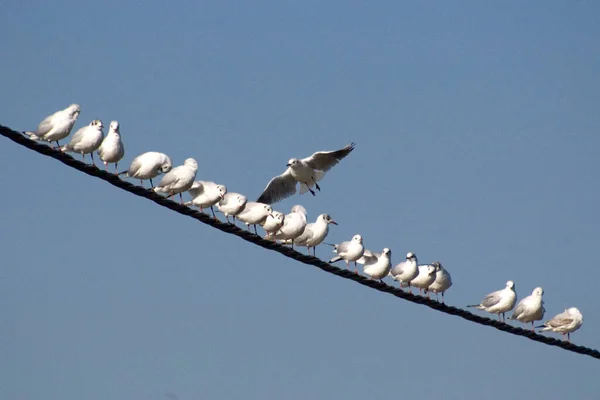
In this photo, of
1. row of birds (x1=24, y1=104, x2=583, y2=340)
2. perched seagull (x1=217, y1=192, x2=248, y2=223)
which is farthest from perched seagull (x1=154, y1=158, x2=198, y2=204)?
perched seagull (x1=217, y1=192, x2=248, y2=223)

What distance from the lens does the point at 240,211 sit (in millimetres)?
26734

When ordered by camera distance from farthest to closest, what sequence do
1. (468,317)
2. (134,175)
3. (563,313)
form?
(563,313) → (134,175) → (468,317)

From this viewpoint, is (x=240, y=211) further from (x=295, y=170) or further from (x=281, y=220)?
(x=295, y=170)

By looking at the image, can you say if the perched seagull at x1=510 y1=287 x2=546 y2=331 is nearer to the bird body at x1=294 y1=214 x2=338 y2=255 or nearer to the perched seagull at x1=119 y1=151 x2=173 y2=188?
the bird body at x1=294 y1=214 x2=338 y2=255

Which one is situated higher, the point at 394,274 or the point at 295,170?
the point at 295,170

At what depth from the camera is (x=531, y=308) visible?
28172mm

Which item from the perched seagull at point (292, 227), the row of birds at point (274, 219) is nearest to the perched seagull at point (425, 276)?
the row of birds at point (274, 219)

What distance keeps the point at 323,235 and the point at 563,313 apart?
191 inches

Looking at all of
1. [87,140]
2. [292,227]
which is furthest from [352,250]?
[87,140]

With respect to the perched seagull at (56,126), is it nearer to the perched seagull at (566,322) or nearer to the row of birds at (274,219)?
the row of birds at (274,219)

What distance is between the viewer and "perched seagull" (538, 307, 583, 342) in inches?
1129

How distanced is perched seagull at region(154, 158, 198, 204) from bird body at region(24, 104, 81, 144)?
7.16 feet

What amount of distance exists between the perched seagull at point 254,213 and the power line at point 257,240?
195 inches

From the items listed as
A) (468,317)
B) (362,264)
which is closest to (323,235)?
(362,264)
